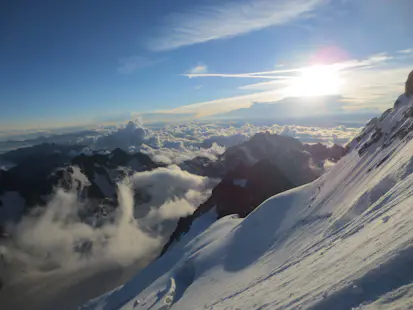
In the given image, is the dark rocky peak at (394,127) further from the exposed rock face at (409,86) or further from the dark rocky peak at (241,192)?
the dark rocky peak at (241,192)

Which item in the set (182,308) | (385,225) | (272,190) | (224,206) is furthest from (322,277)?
(272,190)

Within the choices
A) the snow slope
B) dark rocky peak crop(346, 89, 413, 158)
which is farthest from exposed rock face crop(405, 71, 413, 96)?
the snow slope

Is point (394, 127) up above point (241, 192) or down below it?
above

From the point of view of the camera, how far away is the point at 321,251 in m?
23.9

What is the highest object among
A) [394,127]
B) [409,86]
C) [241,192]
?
[409,86]

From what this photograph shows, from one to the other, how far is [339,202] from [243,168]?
11105 cm

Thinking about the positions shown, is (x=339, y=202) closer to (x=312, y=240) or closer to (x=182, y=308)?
(x=312, y=240)

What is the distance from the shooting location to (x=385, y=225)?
1809 cm

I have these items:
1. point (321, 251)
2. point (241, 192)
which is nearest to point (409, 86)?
point (321, 251)

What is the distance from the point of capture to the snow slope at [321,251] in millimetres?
13211

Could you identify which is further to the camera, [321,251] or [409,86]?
[409,86]

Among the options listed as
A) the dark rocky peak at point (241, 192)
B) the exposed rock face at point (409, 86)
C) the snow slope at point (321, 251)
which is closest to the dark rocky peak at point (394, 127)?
the snow slope at point (321, 251)

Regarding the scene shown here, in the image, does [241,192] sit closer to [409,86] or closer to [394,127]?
[409,86]

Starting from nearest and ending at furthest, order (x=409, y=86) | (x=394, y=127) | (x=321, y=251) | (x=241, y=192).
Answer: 1. (x=321, y=251)
2. (x=394, y=127)
3. (x=409, y=86)
4. (x=241, y=192)
